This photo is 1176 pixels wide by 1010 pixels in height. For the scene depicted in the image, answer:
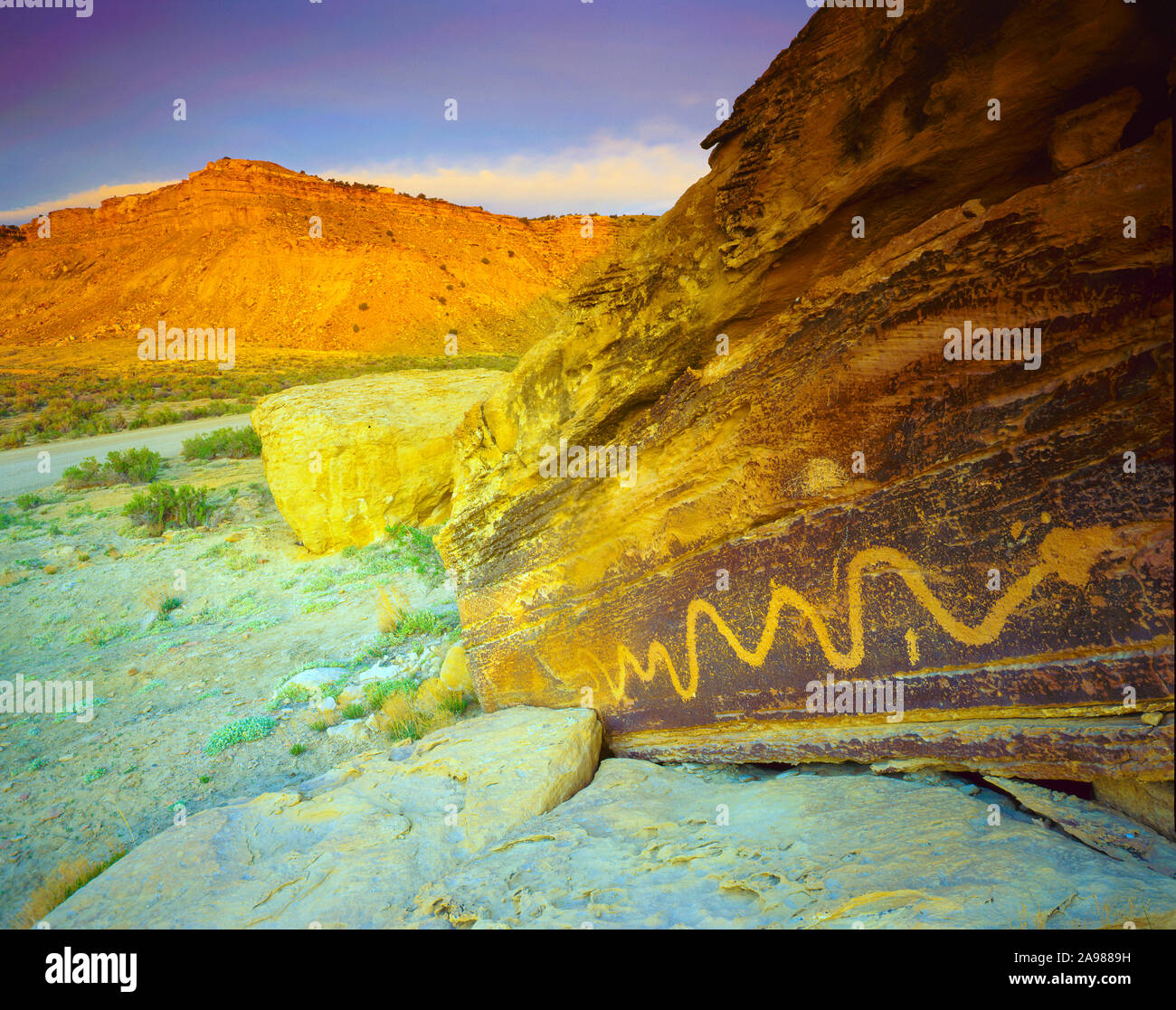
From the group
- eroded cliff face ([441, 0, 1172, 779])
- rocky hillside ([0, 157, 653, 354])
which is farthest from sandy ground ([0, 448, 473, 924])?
rocky hillside ([0, 157, 653, 354])

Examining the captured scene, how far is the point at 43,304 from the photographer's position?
56406mm

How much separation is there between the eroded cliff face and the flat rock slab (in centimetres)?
29

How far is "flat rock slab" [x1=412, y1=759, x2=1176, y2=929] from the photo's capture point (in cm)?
208

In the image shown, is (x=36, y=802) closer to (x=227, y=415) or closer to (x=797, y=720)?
(x=797, y=720)

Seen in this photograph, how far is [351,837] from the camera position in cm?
328

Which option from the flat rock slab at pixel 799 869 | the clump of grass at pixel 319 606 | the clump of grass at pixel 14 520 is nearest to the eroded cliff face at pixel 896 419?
the flat rock slab at pixel 799 869

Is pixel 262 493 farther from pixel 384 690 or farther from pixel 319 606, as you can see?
pixel 384 690

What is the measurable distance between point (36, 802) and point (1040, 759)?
580 centimetres

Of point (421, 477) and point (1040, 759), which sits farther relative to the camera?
point (421, 477)

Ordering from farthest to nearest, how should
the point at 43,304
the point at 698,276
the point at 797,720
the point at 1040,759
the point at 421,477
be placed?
the point at 43,304 < the point at 421,477 < the point at 698,276 < the point at 797,720 < the point at 1040,759

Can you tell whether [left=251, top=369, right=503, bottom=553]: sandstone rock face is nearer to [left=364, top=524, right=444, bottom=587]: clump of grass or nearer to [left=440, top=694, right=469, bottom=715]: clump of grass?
[left=364, top=524, right=444, bottom=587]: clump of grass

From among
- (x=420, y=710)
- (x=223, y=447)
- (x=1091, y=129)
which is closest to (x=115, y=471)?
(x=223, y=447)

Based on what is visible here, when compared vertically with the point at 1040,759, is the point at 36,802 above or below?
below

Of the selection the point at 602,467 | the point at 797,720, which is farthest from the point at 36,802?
the point at 797,720
